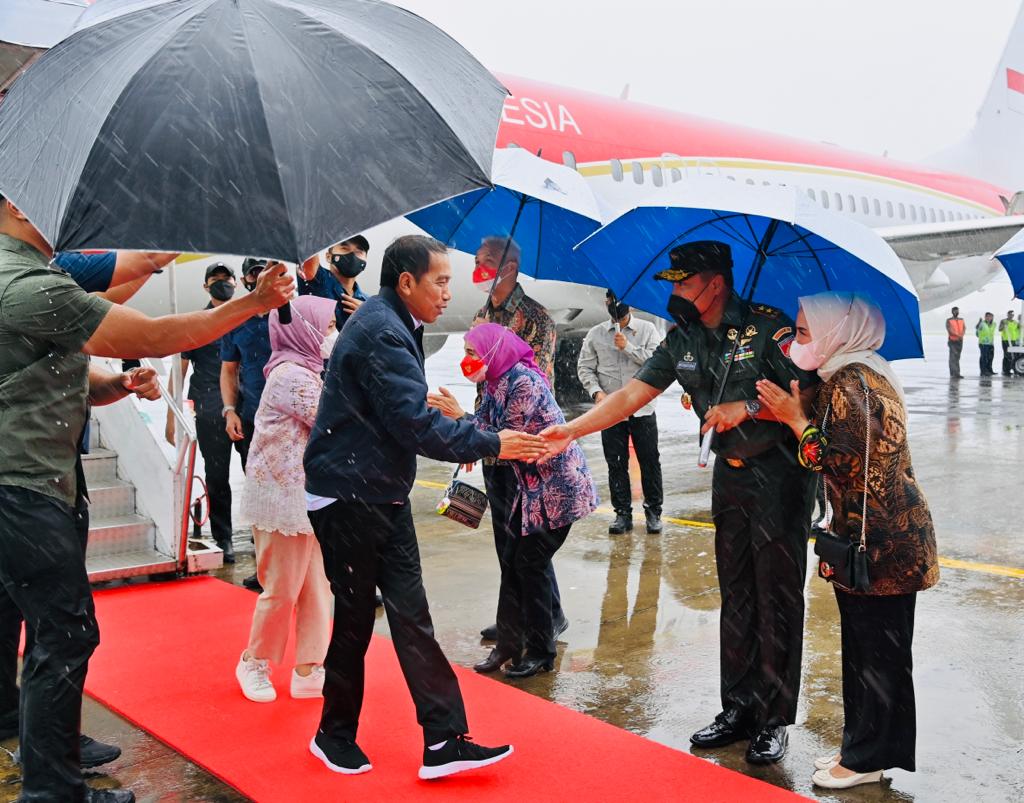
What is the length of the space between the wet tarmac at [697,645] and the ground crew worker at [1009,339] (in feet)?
51.2

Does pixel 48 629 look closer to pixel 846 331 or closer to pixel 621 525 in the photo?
pixel 846 331

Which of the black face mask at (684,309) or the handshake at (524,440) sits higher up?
the black face mask at (684,309)

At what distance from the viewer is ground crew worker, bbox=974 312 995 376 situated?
Answer: 22.4 metres

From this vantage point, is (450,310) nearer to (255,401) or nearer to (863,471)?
(255,401)

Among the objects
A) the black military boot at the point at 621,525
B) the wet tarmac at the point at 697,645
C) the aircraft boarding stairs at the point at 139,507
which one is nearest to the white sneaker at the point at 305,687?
the wet tarmac at the point at 697,645

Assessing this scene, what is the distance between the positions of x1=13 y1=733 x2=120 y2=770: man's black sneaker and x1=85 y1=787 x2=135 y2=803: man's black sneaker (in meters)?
0.33

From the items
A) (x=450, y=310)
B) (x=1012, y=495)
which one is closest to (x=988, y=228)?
(x=1012, y=495)

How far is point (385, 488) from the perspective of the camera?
342cm

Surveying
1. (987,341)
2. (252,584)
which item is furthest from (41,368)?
(987,341)

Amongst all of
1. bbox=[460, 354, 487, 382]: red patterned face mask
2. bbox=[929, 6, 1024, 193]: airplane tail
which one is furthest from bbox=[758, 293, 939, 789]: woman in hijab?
bbox=[929, 6, 1024, 193]: airplane tail

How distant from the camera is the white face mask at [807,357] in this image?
3.40 meters

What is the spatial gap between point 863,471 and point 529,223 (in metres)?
2.35

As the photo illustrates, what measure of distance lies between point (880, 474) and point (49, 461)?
2.59 m

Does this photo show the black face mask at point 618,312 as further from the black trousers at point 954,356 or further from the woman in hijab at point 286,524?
the black trousers at point 954,356
